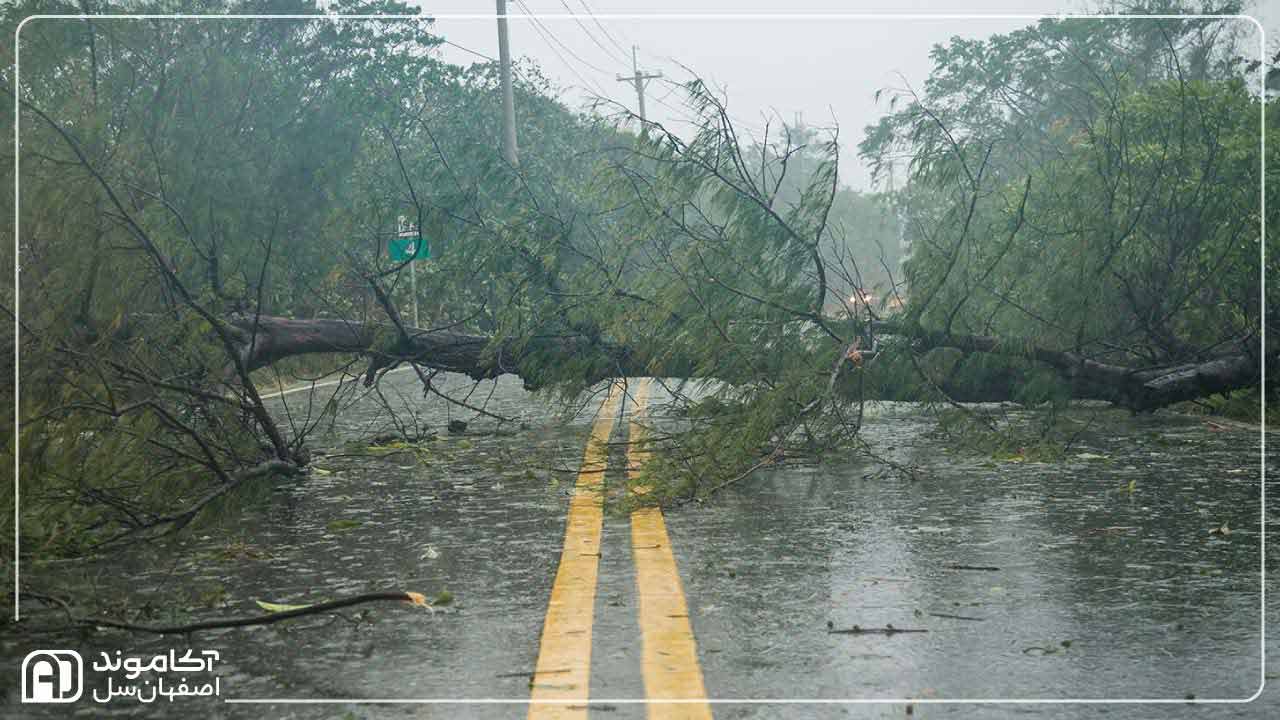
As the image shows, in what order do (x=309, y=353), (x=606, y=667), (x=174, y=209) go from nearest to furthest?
(x=606, y=667) → (x=174, y=209) → (x=309, y=353)

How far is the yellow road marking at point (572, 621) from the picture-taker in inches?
155

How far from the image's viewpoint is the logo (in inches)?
158

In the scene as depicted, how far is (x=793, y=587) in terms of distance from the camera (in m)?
5.42

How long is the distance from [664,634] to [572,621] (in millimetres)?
362

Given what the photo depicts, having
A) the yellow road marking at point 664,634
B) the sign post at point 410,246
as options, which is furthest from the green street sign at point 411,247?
the yellow road marking at point 664,634

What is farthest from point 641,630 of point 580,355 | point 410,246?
Answer: point 410,246

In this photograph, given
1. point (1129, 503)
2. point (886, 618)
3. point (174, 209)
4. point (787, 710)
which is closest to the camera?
point (787, 710)

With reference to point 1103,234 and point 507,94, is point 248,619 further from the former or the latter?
point 507,94

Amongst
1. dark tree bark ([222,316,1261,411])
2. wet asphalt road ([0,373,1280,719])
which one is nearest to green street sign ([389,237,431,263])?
dark tree bark ([222,316,1261,411])

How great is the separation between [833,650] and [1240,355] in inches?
270

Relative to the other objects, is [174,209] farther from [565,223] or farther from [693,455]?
[693,455]

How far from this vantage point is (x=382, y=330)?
1003cm

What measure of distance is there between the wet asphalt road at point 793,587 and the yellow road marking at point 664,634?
0.05 m

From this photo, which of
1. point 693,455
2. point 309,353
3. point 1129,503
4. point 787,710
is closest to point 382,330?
point 309,353
